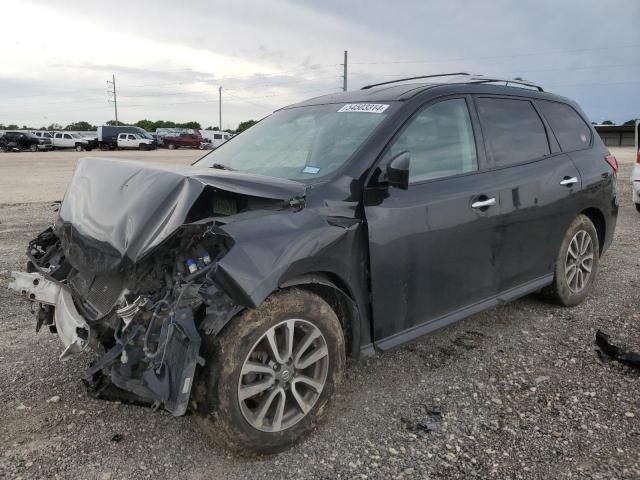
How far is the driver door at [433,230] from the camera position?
2.94 meters

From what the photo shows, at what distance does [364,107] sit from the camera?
337cm

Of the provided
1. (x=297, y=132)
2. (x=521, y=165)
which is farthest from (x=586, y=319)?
(x=297, y=132)

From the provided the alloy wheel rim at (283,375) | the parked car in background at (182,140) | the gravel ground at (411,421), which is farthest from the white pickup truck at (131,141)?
the alloy wheel rim at (283,375)

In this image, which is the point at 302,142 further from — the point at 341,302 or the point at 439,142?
the point at 341,302

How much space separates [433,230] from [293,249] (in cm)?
103

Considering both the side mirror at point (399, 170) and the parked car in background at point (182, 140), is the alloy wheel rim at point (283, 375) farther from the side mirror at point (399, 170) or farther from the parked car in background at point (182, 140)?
the parked car in background at point (182, 140)

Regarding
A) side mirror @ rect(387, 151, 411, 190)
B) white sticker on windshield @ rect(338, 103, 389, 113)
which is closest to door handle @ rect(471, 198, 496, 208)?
side mirror @ rect(387, 151, 411, 190)

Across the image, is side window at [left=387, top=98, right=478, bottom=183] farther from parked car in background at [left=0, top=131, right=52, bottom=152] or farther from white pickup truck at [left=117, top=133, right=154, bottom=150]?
parked car in background at [left=0, top=131, right=52, bottom=152]

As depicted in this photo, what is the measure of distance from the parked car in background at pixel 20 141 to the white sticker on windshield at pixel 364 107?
143ft

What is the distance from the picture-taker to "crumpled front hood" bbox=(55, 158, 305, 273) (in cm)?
235

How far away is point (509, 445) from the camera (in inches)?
105

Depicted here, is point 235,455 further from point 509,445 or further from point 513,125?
point 513,125

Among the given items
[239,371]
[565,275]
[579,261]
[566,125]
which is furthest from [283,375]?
[566,125]

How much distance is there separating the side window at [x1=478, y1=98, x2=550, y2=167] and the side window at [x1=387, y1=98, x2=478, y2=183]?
209 mm
